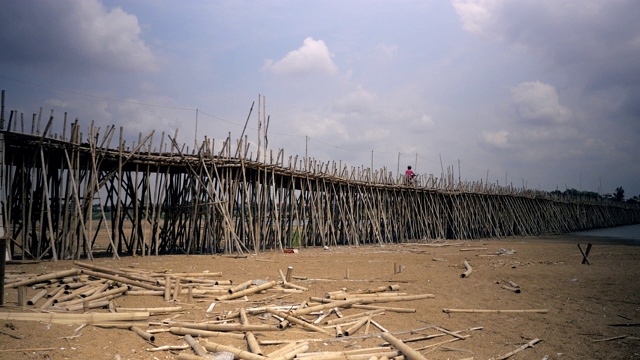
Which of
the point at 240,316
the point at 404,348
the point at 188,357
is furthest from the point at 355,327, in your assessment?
the point at 188,357

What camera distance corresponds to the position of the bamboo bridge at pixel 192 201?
11305 millimetres

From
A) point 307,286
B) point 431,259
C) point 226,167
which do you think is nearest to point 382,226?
point 431,259

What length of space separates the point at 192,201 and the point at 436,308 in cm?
1011

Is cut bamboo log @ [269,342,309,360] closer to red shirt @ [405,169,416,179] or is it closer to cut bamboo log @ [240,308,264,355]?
cut bamboo log @ [240,308,264,355]

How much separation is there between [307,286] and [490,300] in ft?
12.1

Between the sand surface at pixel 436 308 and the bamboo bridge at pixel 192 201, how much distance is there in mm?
1793

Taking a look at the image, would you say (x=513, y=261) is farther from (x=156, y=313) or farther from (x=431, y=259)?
(x=156, y=313)

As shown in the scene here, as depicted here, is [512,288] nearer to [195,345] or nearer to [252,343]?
[252,343]

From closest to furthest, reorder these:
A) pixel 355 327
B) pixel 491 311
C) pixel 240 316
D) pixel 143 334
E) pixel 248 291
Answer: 1. pixel 143 334
2. pixel 355 327
3. pixel 240 316
4. pixel 491 311
5. pixel 248 291

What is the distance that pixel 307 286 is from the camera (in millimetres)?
8945

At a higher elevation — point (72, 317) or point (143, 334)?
point (72, 317)

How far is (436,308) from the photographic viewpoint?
754 centimetres

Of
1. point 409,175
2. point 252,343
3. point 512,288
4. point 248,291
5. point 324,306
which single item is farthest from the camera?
point 409,175

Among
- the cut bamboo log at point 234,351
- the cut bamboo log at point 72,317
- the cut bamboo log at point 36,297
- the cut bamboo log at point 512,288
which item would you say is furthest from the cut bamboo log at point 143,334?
the cut bamboo log at point 512,288
